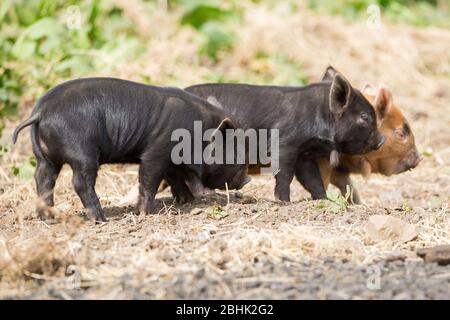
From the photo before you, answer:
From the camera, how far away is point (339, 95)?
774 centimetres

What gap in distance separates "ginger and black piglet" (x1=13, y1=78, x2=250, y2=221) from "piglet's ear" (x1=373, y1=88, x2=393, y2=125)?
1661 millimetres

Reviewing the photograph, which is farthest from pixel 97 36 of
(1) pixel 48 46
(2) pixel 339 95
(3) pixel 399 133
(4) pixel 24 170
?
(2) pixel 339 95

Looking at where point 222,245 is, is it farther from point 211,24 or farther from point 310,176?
point 211,24

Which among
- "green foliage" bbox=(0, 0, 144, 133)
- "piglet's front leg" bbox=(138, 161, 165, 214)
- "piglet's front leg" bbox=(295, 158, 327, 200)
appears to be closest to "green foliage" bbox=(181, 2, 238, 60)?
"green foliage" bbox=(0, 0, 144, 133)

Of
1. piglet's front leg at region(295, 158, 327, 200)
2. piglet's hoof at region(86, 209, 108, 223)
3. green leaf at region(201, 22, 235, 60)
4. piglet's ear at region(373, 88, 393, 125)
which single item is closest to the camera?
piglet's hoof at region(86, 209, 108, 223)

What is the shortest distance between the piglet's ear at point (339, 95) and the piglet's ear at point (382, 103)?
23.3 inches

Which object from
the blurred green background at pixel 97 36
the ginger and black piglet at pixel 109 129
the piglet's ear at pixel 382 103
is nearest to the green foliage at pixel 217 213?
the ginger and black piglet at pixel 109 129

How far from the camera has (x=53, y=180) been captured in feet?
23.0

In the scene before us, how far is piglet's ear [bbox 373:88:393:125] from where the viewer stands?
27.3 feet

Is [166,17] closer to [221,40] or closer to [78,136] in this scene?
[221,40]

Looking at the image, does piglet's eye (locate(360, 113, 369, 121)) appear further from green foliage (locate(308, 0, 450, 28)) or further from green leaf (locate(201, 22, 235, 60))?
green foliage (locate(308, 0, 450, 28))

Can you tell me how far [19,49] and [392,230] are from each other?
6.44 m

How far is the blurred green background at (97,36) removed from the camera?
10.8m
